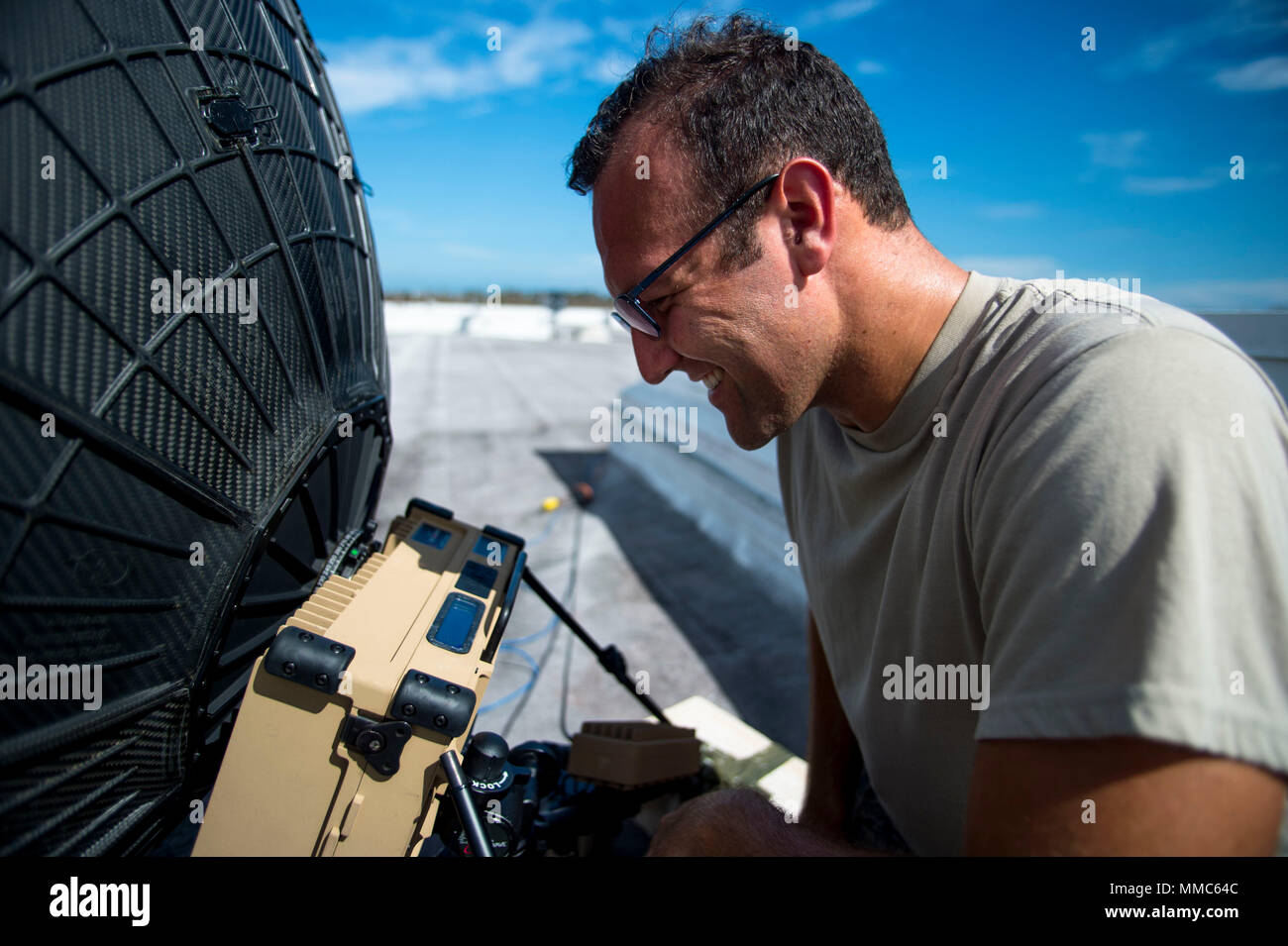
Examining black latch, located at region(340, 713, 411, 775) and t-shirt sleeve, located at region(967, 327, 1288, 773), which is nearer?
t-shirt sleeve, located at region(967, 327, 1288, 773)

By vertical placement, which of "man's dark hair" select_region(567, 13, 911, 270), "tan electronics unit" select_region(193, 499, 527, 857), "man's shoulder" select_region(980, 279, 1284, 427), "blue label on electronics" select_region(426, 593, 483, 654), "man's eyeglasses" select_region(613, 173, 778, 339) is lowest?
"tan electronics unit" select_region(193, 499, 527, 857)

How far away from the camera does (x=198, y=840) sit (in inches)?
42.0

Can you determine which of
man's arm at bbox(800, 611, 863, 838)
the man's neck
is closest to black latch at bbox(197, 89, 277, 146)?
the man's neck

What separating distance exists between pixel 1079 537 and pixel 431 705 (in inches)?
36.5

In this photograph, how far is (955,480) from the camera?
1.19m

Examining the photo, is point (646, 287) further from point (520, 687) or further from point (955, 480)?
point (520, 687)

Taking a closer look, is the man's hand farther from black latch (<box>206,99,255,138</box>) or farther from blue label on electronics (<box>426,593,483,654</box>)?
black latch (<box>206,99,255,138</box>)

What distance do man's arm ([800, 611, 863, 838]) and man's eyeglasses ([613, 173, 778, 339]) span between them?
39.4 inches

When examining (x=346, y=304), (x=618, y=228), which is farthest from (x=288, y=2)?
(x=618, y=228)

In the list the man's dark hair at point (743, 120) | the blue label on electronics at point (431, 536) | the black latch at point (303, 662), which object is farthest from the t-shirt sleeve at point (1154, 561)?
the blue label on electronics at point (431, 536)

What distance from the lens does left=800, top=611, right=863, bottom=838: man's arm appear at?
6.37 feet

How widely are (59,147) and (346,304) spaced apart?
0.67 m

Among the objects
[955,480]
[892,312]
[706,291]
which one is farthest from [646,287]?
[955,480]

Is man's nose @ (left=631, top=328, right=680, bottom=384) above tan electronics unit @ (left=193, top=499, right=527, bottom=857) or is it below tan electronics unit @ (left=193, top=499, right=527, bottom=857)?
above
